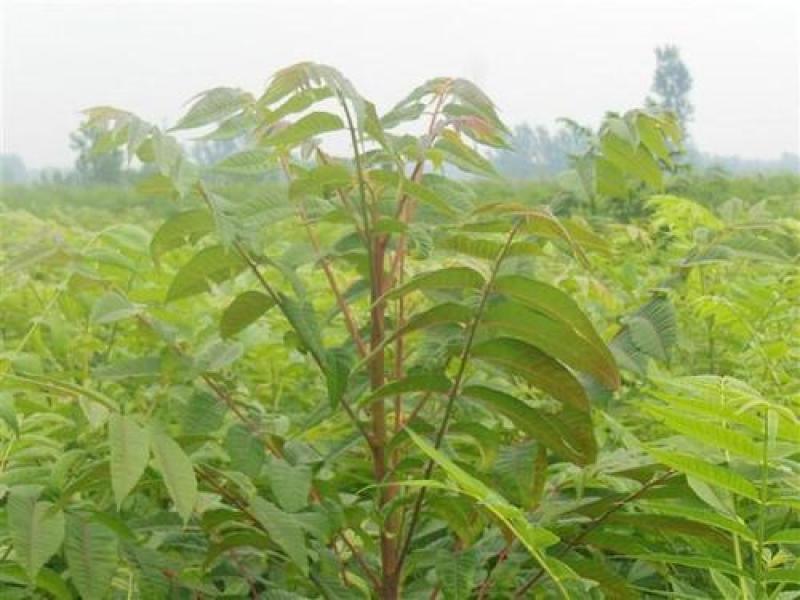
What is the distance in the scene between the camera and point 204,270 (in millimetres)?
1261

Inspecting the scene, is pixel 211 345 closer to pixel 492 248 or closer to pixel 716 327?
pixel 492 248

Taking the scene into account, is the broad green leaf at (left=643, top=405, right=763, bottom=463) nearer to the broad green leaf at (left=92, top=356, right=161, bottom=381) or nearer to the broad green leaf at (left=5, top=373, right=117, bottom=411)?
the broad green leaf at (left=5, top=373, right=117, bottom=411)

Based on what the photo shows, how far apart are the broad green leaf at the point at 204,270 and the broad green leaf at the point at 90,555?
0.91 ft

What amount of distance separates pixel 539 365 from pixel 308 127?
0.34 m

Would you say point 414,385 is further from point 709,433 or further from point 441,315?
point 709,433

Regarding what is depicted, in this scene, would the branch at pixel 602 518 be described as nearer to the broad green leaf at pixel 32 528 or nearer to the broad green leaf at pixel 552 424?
the broad green leaf at pixel 552 424

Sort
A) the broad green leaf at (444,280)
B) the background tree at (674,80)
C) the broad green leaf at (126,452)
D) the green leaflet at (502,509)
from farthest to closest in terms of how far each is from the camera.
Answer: the background tree at (674,80), the broad green leaf at (444,280), the broad green leaf at (126,452), the green leaflet at (502,509)

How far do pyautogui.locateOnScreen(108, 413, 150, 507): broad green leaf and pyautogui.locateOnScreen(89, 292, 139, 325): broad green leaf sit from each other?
193 mm

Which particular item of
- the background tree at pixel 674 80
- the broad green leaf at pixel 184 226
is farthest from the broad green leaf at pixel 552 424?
the background tree at pixel 674 80

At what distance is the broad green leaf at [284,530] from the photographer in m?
1.09

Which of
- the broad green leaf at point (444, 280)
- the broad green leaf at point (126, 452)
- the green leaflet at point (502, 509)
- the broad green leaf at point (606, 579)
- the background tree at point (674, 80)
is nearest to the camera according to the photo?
the green leaflet at point (502, 509)

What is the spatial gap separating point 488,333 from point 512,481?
17cm

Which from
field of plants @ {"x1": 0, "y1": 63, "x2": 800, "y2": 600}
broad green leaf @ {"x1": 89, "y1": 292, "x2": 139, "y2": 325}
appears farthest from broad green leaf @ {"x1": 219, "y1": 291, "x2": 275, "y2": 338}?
broad green leaf @ {"x1": 89, "y1": 292, "x2": 139, "y2": 325}

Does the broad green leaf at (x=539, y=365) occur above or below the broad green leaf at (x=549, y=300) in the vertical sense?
below
